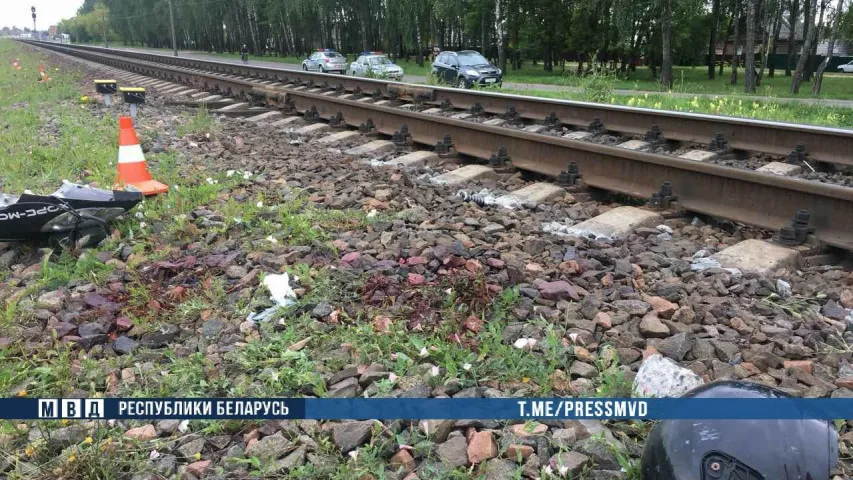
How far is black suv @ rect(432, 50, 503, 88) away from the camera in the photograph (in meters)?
21.4

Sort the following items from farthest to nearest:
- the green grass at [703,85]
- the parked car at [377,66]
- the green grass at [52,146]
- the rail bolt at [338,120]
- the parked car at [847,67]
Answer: the parked car at [847,67] → the parked car at [377,66] → the green grass at [703,85] → the rail bolt at [338,120] → the green grass at [52,146]

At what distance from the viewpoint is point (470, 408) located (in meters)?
1.86

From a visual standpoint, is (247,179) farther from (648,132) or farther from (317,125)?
(648,132)

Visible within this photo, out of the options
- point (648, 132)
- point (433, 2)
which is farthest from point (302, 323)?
point (433, 2)

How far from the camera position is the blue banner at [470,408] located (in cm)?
175

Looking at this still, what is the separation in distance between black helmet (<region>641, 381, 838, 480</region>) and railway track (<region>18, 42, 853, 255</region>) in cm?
299

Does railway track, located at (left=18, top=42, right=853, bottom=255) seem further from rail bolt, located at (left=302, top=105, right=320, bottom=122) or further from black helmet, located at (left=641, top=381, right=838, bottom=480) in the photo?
black helmet, located at (left=641, top=381, right=838, bottom=480)

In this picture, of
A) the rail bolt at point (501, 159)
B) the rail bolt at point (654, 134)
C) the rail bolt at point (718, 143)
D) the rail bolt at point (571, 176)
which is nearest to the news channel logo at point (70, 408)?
the rail bolt at point (571, 176)

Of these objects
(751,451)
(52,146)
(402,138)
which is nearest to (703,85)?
(402,138)

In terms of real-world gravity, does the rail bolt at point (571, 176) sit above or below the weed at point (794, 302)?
above

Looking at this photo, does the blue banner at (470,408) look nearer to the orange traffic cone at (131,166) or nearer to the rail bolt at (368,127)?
the orange traffic cone at (131,166)

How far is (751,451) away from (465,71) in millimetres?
21046

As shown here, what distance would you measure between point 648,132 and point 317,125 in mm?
5241

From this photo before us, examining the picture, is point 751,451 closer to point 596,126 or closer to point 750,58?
point 596,126
